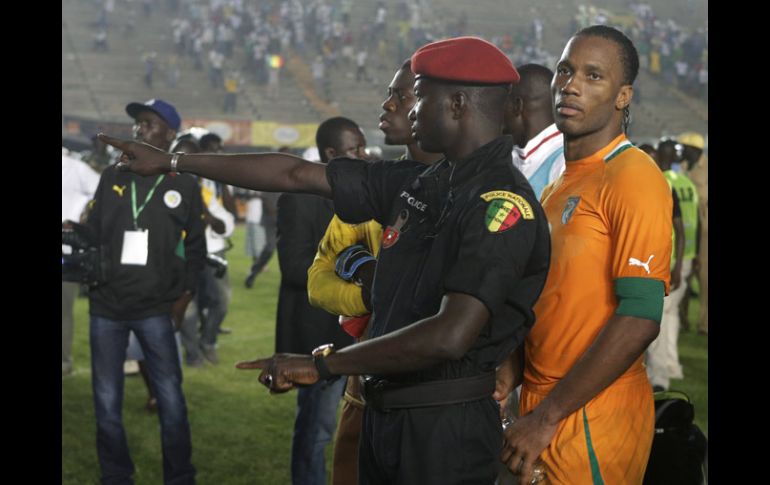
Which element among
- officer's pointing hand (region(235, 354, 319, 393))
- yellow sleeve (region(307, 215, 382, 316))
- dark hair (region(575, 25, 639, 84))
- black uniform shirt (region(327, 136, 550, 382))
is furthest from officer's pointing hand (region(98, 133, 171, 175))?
dark hair (region(575, 25, 639, 84))

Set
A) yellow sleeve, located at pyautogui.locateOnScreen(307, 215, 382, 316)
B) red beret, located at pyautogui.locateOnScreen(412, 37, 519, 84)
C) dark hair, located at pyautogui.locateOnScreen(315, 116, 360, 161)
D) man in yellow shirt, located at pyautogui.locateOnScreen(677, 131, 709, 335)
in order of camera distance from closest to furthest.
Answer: red beret, located at pyautogui.locateOnScreen(412, 37, 519, 84), yellow sleeve, located at pyautogui.locateOnScreen(307, 215, 382, 316), dark hair, located at pyautogui.locateOnScreen(315, 116, 360, 161), man in yellow shirt, located at pyautogui.locateOnScreen(677, 131, 709, 335)

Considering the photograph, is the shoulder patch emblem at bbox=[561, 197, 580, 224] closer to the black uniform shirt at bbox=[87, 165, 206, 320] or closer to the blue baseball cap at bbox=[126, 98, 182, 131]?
the black uniform shirt at bbox=[87, 165, 206, 320]

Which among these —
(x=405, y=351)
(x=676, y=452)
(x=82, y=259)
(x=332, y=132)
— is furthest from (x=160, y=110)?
(x=405, y=351)

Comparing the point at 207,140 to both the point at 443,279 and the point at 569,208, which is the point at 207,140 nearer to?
the point at 569,208

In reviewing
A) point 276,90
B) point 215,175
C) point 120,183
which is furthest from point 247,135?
point 215,175

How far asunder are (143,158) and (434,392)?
1006mm

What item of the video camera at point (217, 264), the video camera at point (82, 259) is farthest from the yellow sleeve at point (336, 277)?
the video camera at point (217, 264)

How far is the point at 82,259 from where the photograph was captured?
497cm

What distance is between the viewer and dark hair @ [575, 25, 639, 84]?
2.63 metres

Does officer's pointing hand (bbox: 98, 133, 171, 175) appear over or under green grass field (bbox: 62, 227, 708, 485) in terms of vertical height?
over

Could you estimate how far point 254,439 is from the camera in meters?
6.36
